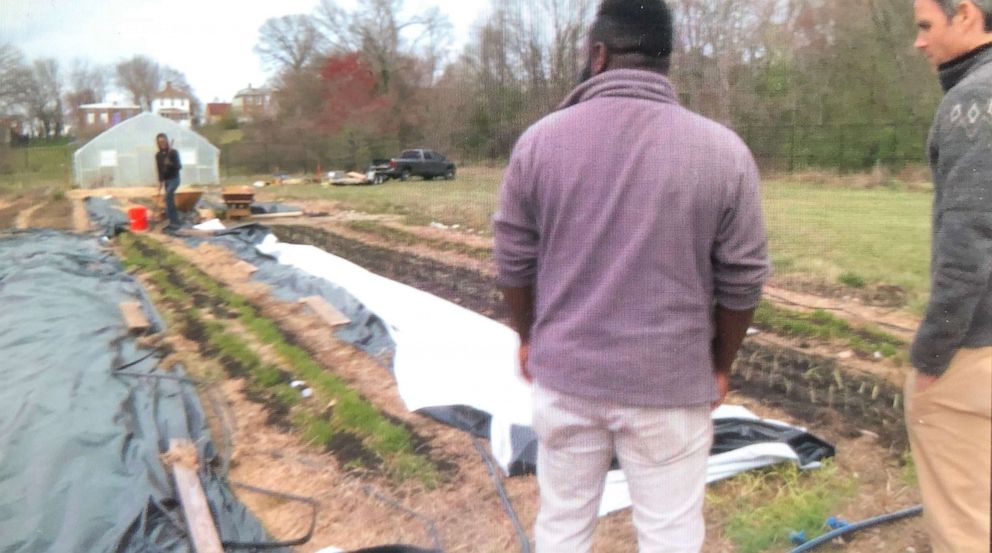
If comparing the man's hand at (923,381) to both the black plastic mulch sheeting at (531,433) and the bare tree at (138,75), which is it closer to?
the black plastic mulch sheeting at (531,433)

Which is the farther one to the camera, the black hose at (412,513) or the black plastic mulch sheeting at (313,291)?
the black plastic mulch sheeting at (313,291)

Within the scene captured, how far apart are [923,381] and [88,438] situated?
8.54 feet

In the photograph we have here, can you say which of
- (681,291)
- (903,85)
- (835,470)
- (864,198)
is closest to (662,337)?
(681,291)

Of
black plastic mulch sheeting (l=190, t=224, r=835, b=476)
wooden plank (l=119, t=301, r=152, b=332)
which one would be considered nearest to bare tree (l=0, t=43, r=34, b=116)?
wooden plank (l=119, t=301, r=152, b=332)

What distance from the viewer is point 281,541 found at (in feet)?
7.64

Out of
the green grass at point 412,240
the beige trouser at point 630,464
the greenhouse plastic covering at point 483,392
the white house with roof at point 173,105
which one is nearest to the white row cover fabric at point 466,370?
the greenhouse plastic covering at point 483,392

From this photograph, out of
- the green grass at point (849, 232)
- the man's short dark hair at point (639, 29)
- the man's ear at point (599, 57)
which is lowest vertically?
the green grass at point (849, 232)

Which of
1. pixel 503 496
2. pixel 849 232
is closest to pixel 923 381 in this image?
pixel 503 496

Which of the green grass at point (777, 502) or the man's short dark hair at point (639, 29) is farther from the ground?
the man's short dark hair at point (639, 29)

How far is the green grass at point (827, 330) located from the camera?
410cm

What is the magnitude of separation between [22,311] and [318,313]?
1.69 metres

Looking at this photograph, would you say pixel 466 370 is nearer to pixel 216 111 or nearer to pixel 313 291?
pixel 313 291

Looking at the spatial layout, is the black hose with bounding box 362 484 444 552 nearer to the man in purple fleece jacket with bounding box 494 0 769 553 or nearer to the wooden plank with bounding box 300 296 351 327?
the man in purple fleece jacket with bounding box 494 0 769 553

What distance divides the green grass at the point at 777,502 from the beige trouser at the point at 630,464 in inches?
39.8
